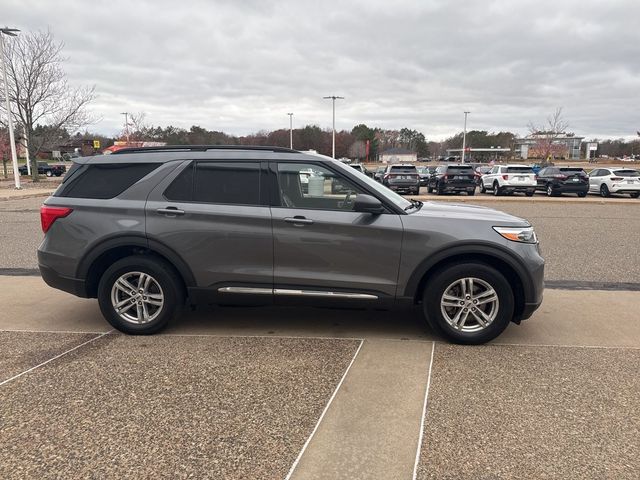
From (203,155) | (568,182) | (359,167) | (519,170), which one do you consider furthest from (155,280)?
(568,182)

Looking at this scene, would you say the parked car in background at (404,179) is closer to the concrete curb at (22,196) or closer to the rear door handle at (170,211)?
the concrete curb at (22,196)

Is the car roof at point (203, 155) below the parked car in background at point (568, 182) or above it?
above

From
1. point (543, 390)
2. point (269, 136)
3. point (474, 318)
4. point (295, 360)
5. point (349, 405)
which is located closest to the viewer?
point (349, 405)

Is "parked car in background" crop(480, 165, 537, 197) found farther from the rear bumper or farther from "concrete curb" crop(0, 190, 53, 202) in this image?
the rear bumper

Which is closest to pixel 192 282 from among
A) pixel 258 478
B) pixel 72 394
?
pixel 72 394

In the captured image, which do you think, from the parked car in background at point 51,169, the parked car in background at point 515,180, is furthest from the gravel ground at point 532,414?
the parked car in background at point 51,169

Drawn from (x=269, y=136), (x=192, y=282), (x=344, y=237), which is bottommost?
(x=192, y=282)

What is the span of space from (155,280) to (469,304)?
2.85 meters

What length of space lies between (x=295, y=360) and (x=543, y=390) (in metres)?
1.90

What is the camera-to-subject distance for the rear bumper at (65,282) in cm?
467

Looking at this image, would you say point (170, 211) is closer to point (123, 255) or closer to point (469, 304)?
point (123, 255)

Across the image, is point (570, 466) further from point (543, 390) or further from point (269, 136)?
point (269, 136)

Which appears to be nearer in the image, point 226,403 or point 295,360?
point 226,403

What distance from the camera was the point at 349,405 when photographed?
11.0ft
